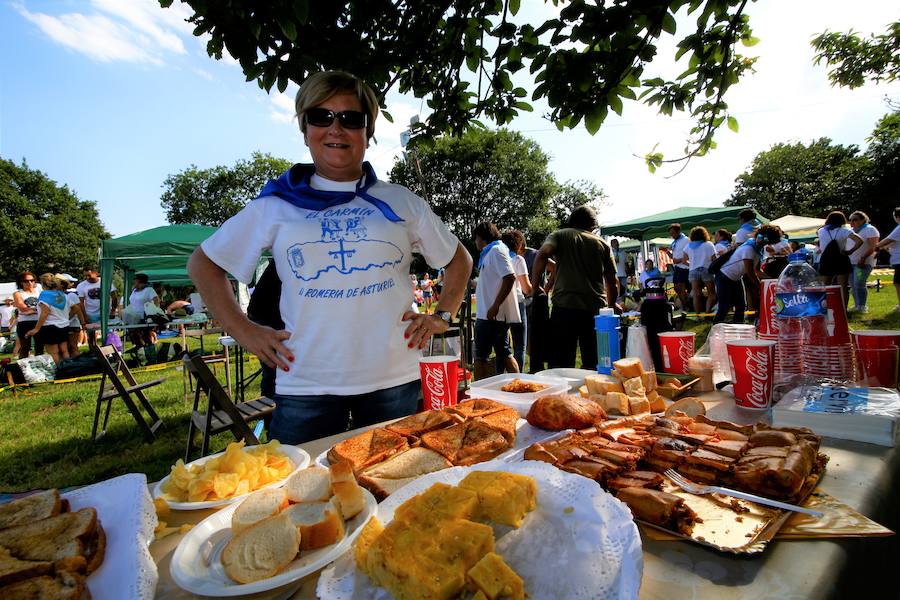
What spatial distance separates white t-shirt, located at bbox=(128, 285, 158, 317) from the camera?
12.0 m

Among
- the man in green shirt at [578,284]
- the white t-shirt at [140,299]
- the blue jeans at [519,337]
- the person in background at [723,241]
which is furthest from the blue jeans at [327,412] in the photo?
the person in background at [723,241]

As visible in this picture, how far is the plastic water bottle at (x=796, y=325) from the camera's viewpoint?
6.47 feet

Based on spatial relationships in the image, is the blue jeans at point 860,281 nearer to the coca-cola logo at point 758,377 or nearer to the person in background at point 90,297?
the coca-cola logo at point 758,377

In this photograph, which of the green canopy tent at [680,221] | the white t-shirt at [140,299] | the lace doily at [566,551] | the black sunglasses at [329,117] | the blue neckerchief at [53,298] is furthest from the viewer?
the green canopy tent at [680,221]

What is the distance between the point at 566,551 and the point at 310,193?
173 centimetres

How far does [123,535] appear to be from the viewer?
1.01 meters

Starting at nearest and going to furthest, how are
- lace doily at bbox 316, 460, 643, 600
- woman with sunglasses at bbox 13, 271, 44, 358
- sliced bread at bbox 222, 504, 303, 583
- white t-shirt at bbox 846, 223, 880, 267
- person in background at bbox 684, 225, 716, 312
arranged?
lace doily at bbox 316, 460, 643, 600 → sliced bread at bbox 222, 504, 303, 583 → white t-shirt at bbox 846, 223, 880, 267 → woman with sunglasses at bbox 13, 271, 44, 358 → person in background at bbox 684, 225, 716, 312

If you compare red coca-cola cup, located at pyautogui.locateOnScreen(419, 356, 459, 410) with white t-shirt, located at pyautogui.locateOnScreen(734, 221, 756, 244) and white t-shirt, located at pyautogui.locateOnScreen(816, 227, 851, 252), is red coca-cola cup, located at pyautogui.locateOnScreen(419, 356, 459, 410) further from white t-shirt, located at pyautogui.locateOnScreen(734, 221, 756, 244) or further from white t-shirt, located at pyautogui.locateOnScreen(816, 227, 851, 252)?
white t-shirt, located at pyautogui.locateOnScreen(816, 227, 851, 252)

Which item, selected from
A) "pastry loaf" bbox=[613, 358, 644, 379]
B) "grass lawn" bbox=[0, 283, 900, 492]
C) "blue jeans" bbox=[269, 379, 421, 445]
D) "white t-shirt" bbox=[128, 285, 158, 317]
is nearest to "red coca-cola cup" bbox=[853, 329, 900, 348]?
"pastry loaf" bbox=[613, 358, 644, 379]

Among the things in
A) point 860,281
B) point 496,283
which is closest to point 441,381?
point 496,283

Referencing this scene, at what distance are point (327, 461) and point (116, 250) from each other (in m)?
12.3

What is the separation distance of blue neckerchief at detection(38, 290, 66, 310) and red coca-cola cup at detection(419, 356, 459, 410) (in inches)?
477

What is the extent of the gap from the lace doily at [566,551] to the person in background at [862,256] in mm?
12390

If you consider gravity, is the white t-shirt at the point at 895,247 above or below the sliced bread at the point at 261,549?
above
